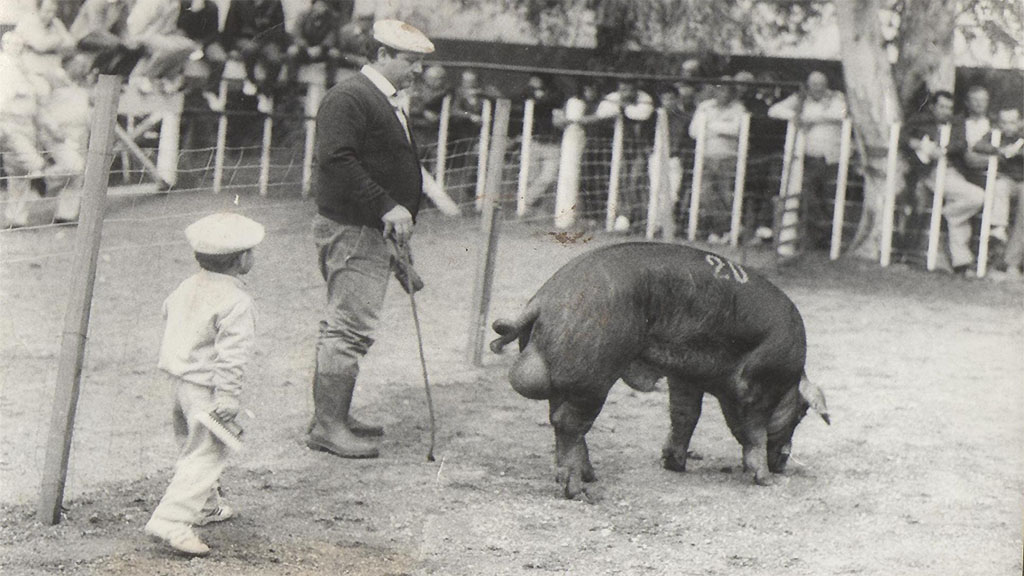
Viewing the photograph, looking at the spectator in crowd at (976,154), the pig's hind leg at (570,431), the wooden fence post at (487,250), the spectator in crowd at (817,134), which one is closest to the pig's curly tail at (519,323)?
the pig's hind leg at (570,431)

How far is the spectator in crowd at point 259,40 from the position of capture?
8.26m

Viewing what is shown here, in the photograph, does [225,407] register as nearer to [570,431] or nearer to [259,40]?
[570,431]

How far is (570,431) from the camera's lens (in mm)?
4484

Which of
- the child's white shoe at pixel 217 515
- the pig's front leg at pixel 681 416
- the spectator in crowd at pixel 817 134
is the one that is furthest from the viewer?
the spectator in crowd at pixel 817 134

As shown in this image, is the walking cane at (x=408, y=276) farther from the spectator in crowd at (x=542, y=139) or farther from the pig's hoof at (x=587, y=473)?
the spectator in crowd at (x=542, y=139)

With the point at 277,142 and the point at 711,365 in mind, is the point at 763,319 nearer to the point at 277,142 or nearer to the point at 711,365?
the point at 711,365

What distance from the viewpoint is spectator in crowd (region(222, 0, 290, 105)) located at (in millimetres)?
8258

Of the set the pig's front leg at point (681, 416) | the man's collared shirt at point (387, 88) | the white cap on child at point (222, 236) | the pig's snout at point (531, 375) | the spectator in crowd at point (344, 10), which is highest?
the spectator in crowd at point (344, 10)

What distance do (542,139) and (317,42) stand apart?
1.52 m

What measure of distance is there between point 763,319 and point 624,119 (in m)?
4.40

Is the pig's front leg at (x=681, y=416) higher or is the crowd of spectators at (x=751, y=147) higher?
the crowd of spectators at (x=751, y=147)

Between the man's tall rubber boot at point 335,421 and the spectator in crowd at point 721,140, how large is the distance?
494 cm

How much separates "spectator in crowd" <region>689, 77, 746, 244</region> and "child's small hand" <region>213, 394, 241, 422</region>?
6.04 meters

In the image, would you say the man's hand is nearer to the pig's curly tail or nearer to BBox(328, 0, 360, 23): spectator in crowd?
the pig's curly tail
